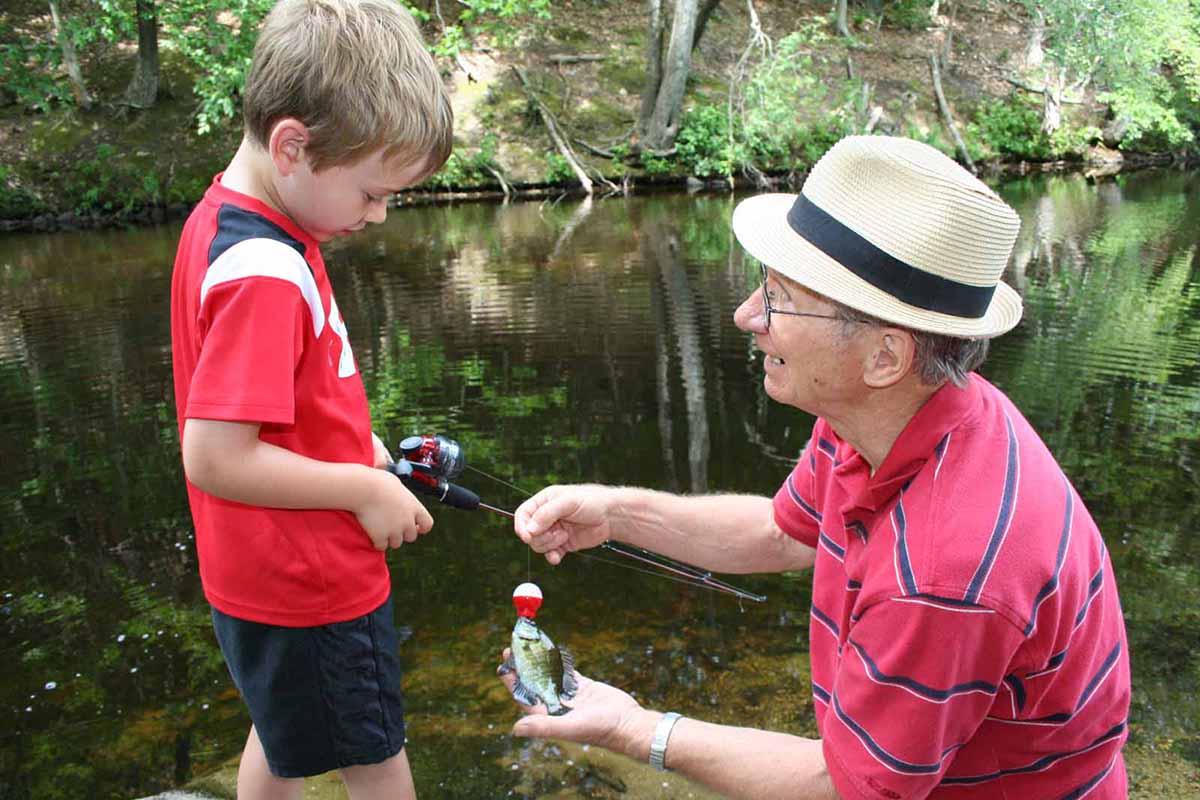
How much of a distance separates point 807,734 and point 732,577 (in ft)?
3.87

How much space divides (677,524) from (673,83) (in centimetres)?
1803

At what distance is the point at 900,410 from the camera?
5.95 feet

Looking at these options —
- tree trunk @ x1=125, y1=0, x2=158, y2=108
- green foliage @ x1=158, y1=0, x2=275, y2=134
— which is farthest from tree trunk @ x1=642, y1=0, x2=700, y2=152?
tree trunk @ x1=125, y1=0, x2=158, y2=108

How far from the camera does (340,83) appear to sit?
1883 millimetres

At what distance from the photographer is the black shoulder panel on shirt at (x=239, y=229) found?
1870 mm

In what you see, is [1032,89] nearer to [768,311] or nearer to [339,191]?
[768,311]

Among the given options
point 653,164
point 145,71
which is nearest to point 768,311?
point 653,164

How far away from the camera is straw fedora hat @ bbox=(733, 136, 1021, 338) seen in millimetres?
1688

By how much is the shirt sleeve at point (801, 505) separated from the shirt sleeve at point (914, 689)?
1.86ft

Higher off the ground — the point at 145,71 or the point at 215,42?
the point at 215,42

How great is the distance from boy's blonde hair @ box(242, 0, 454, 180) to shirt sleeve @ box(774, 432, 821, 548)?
1068 millimetres

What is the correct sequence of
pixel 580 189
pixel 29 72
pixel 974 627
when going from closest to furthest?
pixel 974 627 → pixel 29 72 → pixel 580 189

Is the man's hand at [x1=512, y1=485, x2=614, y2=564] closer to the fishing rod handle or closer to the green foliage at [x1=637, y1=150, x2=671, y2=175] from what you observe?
the fishing rod handle

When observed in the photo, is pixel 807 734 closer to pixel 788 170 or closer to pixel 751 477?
pixel 751 477
